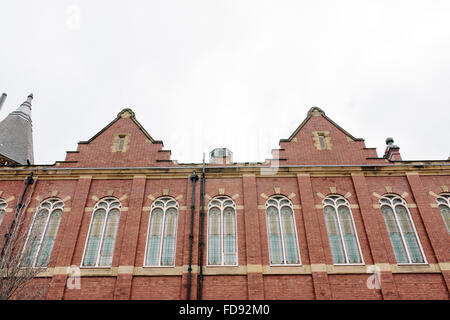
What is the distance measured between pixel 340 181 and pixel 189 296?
8.18 m

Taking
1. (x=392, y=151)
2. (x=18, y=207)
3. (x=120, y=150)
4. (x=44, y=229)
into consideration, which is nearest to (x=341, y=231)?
(x=392, y=151)

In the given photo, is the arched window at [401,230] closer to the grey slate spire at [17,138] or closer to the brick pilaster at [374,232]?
the brick pilaster at [374,232]

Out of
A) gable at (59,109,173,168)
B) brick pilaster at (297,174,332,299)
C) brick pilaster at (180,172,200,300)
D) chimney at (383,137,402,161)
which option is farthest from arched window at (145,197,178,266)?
chimney at (383,137,402,161)

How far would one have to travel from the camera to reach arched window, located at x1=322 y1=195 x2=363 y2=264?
12555 mm

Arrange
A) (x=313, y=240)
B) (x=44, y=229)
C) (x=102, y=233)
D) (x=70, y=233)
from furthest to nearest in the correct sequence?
1. (x=44, y=229)
2. (x=102, y=233)
3. (x=70, y=233)
4. (x=313, y=240)

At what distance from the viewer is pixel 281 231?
13219 mm

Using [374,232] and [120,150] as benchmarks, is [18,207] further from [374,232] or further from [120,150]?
[374,232]

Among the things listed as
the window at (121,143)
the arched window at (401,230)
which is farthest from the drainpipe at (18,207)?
the arched window at (401,230)

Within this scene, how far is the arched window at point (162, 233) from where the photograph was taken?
12695 millimetres

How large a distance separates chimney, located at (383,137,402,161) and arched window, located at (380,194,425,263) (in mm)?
4509

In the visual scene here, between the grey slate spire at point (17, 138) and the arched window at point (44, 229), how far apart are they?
258 inches

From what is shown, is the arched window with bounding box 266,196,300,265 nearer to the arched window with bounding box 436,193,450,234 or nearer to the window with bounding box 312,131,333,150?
the window with bounding box 312,131,333,150

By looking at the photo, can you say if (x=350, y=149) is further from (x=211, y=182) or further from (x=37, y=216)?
(x=37, y=216)

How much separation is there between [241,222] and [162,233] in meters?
3.37
